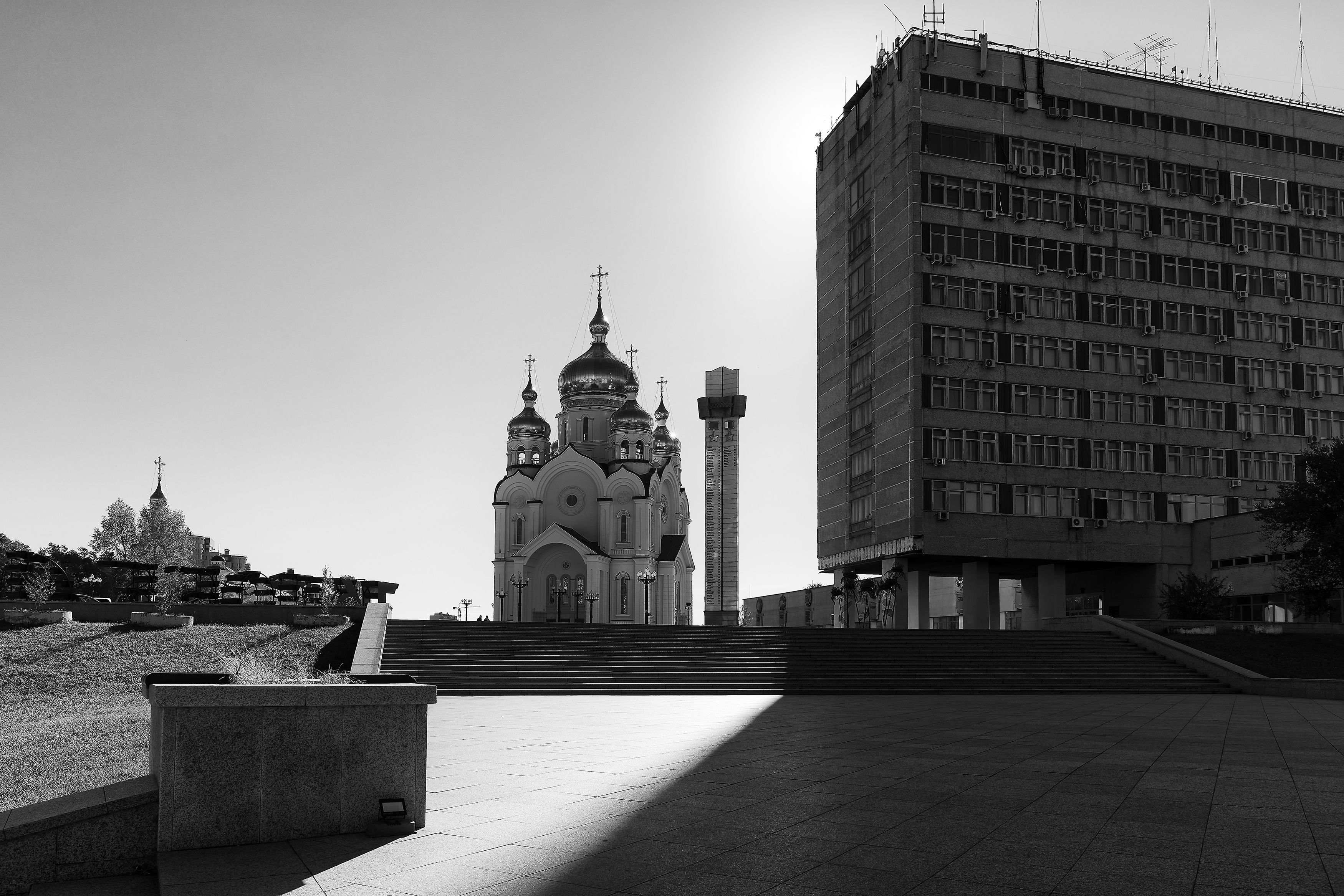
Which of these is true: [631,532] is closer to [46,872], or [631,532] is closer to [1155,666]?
[1155,666]

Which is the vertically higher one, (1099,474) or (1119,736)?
(1099,474)

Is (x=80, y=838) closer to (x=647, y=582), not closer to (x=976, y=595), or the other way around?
(x=976, y=595)

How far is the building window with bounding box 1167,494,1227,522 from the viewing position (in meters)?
58.8

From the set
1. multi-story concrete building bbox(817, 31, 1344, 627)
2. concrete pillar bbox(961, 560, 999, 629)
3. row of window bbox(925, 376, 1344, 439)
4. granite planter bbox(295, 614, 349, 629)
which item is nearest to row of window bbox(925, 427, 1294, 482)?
multi-story concrete building bbox(817, 31, 1344, 627)

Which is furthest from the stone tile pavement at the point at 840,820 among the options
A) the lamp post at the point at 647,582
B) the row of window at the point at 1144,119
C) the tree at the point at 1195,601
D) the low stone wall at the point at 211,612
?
the lamp post at the point at 647,582

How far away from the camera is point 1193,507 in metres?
59.1

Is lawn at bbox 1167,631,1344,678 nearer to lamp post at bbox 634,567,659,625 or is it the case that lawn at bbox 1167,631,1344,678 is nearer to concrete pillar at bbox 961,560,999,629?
concrete pillar at bbox 961,560,999,629

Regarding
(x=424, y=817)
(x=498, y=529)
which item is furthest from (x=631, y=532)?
(x=424, y=817)

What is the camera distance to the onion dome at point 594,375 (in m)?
90.6

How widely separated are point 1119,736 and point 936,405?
39.9 m

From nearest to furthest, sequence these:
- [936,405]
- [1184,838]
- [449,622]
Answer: [1184,838]
[449,622]
[936,405]

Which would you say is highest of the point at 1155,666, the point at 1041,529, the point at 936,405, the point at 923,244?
the point at 923,244

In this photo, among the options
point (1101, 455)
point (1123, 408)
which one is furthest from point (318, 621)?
point (1123, 408)

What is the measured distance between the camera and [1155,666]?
35.8 metres
